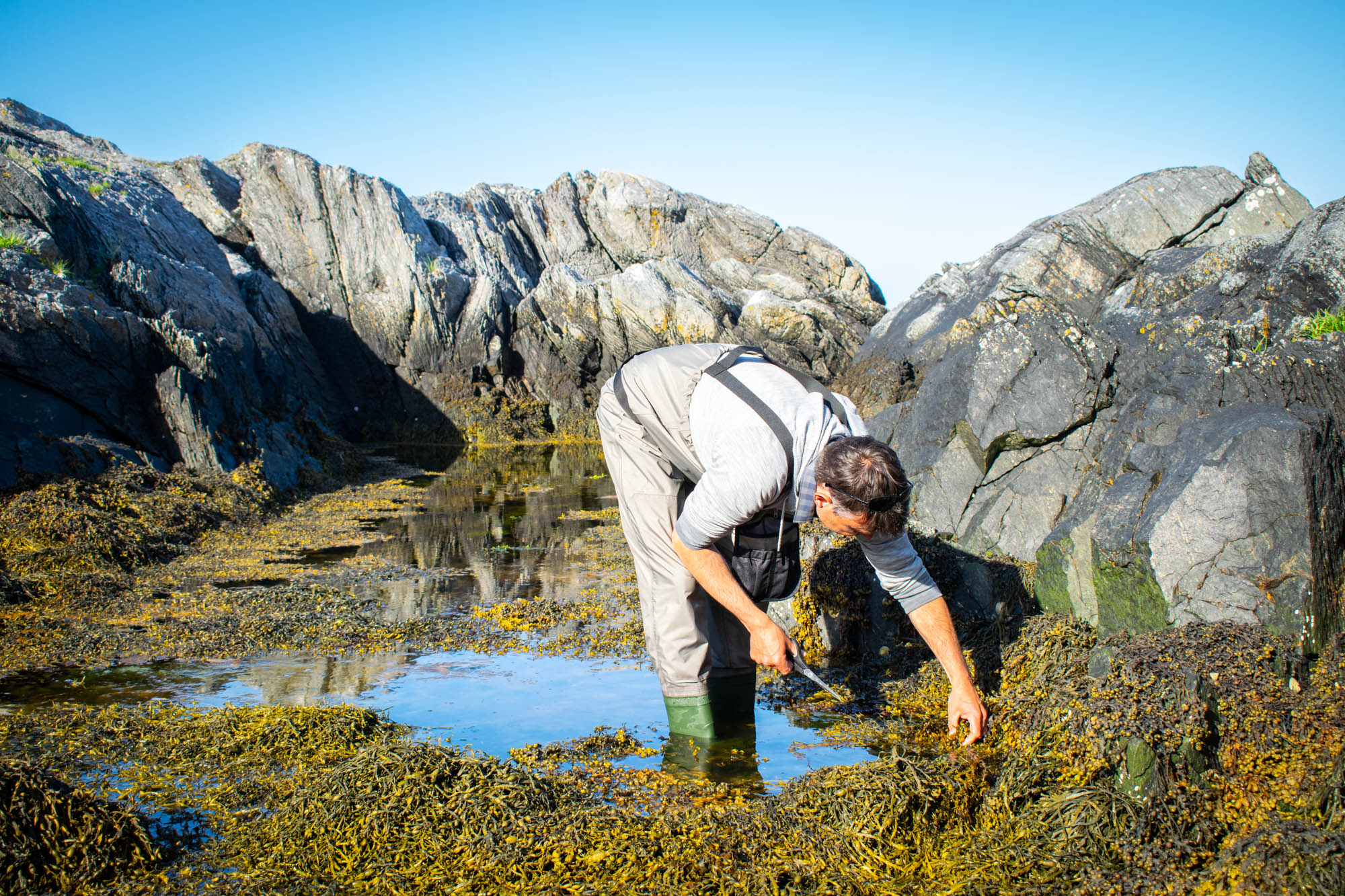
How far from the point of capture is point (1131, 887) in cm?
289

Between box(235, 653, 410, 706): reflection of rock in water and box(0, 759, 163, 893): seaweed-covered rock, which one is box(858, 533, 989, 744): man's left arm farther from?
box(235, 653, 410, 706): reflection of rock in water

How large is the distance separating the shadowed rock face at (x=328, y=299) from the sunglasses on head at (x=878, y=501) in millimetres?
8440

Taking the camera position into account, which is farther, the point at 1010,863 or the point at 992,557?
the point at 992,557

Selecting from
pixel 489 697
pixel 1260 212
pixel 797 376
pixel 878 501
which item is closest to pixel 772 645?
pixel 878 501

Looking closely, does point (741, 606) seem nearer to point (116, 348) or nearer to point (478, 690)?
point (478, 690)

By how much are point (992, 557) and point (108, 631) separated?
19.0ft

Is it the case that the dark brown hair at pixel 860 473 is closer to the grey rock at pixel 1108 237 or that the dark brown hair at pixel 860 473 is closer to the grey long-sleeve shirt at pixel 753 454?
the grey long-sleeve shirt at pixel 753 454

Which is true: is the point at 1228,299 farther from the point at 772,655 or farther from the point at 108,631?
the point at 108,631

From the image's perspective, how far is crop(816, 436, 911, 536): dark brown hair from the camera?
123 inches

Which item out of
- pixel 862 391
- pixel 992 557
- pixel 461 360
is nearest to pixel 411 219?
pixel 461 360

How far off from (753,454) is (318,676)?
3.27m

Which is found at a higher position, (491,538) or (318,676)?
(491,538)

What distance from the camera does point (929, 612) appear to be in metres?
3.69

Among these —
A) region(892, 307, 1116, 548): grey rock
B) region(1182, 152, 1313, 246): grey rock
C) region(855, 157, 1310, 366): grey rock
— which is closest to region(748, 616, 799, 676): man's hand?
region(892, 307, 1116, 548): grey rock
